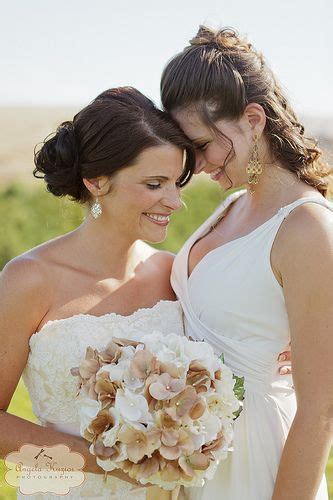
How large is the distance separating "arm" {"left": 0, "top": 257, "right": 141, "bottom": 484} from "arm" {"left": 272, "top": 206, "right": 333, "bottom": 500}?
96 cm

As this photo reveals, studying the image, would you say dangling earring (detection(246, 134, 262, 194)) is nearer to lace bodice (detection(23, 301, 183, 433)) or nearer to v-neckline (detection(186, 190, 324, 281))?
v-neckline (detection(186, 190, 324, 281))

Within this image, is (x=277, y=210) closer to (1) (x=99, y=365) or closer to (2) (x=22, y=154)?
(1) (x=99, y=365)

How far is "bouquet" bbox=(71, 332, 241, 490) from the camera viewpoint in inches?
109

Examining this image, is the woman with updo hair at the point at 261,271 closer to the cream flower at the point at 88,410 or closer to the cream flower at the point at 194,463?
the cream flower at the point at 194,463

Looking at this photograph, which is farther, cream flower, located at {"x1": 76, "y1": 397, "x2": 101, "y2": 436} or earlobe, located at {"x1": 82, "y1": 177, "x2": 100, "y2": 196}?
earlobe, located at {"x1": 82, "y1": 177, "x2": 100, "y2": 196}

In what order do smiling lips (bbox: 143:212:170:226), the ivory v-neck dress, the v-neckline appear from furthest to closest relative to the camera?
smiling lips (bbox: 143:212:170:226) < the v-neckline < the ivory v-neck dress

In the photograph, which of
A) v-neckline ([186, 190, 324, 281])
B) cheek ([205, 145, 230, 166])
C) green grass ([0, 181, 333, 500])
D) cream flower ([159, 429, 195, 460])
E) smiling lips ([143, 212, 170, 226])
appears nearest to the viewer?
cream flower ([159, 429, 195, 460])

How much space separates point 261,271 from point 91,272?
1.01 meters

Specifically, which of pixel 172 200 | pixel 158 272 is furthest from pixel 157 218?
pixel 158 272

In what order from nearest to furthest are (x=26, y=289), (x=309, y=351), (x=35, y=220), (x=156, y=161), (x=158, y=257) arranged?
(x=309, y=351), (x=26, y=289), (x=156, y=161), (x=158, y=257), (x=35, y=220)

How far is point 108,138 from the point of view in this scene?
12.3ft

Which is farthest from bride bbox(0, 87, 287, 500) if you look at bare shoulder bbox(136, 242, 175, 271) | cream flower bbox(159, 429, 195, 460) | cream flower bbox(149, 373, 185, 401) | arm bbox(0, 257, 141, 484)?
cream flower bbox(159, 429, 195, 460)

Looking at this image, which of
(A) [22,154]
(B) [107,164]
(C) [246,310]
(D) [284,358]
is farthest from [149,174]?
(A) [22,154]

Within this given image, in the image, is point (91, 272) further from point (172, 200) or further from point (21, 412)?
point (21, 412)
